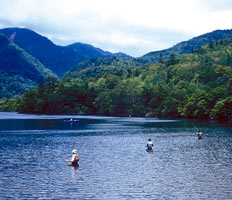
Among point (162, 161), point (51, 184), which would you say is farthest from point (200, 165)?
point (51, 184)

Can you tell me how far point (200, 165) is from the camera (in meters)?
55.4

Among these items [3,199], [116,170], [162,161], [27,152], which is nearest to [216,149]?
[162,161]

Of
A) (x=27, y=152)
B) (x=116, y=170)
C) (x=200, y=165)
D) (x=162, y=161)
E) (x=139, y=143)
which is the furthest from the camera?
(x=139, y=143)

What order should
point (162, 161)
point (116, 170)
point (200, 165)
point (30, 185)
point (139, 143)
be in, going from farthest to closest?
1. point (139, 143)
2. point (162, 161)
3. point (200, 165)
4. point (116, 170)
5. point (30, 185)

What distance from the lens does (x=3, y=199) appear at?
123 ft

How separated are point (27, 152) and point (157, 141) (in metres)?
32.6

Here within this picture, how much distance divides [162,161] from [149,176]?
40.0 ft

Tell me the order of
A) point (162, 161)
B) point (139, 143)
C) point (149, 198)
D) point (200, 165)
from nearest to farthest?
point (149, 198)
point (200, 165)
point (162, 161)
point (139, 143)

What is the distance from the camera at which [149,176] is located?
47.9 metres

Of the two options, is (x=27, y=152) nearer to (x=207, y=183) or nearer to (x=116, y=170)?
(x=116, y=170)

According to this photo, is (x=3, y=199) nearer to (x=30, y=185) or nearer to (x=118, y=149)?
(x=30, y=185)

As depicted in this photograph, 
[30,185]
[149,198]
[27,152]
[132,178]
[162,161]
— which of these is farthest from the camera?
[27,152]

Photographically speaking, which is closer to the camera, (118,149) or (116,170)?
(116,170)

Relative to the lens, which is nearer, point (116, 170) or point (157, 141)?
point (116, 170)
